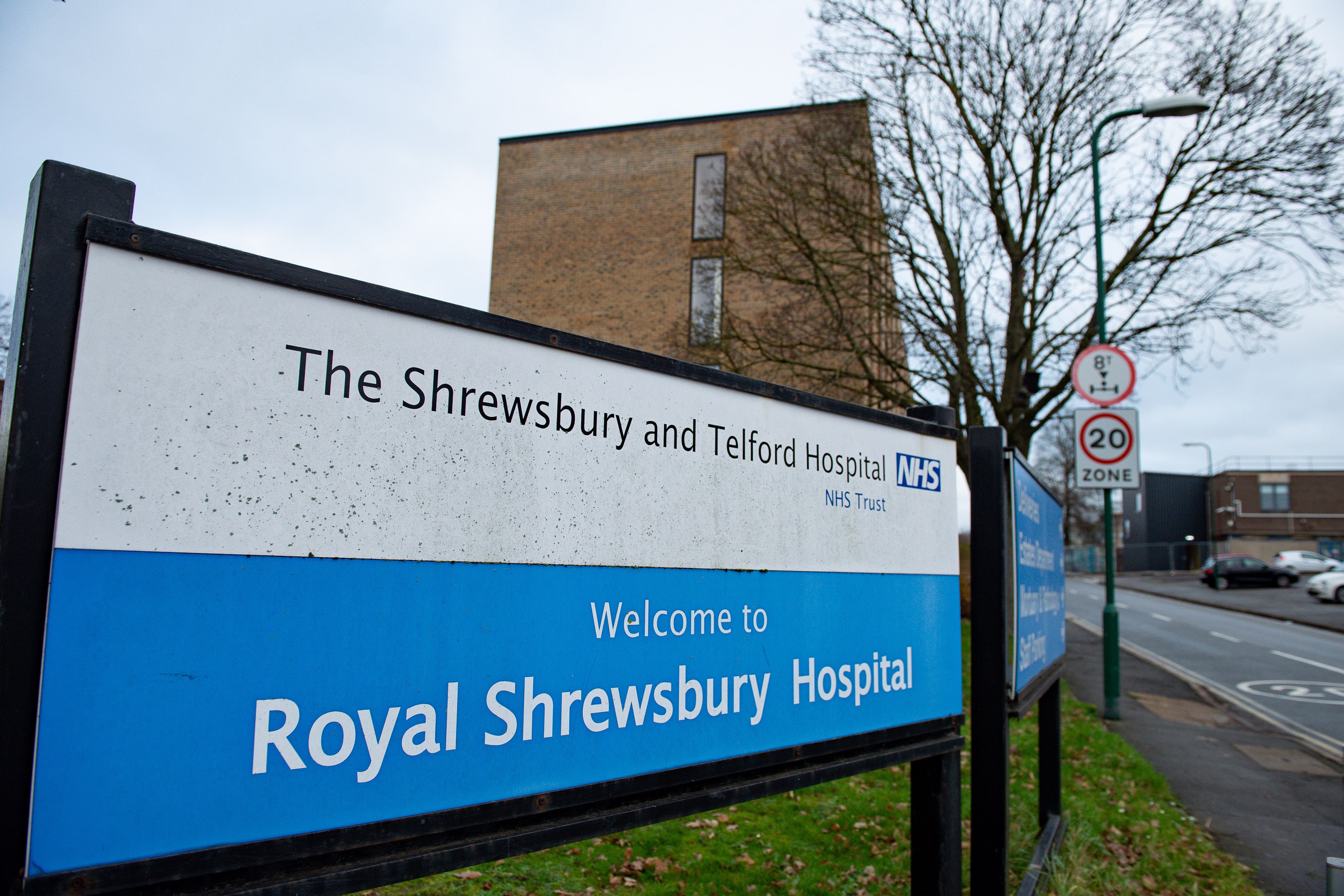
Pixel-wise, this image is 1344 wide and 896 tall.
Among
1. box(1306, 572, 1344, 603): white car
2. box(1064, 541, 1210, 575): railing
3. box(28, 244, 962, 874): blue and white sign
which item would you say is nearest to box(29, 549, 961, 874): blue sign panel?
box(28, 244, 962, 874): blue and white sign

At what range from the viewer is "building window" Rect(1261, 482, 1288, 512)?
5884 centimetres

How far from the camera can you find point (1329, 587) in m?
28.5

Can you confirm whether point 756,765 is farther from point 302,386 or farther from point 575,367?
point 302,386

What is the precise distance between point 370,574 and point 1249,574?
46.3 meters

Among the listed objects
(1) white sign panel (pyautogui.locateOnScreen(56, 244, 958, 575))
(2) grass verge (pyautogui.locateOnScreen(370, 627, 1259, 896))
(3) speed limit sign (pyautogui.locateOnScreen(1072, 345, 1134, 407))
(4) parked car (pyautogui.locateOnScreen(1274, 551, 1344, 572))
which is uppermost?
(3) speed limit sign (pyautogui.locateOnScreen(1072, 345, 1134, 407))

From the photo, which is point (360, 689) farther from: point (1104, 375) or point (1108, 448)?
point (1108, 448)

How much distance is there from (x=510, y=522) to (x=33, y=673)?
2.55 ft

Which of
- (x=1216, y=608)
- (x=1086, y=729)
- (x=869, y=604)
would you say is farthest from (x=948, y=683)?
(x=1216, y=608)

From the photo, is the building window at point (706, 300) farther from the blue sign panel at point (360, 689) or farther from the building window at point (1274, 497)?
the building window at point (1274, 497)

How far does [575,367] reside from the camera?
5.90 feet

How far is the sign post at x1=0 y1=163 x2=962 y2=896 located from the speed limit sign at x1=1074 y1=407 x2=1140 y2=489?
9.52 meters

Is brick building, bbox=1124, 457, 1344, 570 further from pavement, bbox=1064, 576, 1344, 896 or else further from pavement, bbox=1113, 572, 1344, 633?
pavement, bbox=1064, 576, 1344, 896

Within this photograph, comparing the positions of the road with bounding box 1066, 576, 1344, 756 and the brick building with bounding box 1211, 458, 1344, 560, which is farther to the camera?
the brick building with bounding box 1211, 458, 1344, 560

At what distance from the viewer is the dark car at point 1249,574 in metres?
38.4
